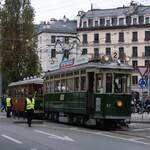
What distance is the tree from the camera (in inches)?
2467

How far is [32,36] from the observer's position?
6275 cm

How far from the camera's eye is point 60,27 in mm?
115188

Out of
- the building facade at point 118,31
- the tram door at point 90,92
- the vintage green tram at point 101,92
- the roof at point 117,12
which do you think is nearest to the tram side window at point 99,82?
the vintage green tram at point 101,92

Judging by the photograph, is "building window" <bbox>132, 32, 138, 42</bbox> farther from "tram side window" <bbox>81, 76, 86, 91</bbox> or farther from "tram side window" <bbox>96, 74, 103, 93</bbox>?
"tram side window" <bbox>96, 74, 103, 93</bbox>

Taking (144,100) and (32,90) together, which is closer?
(32,90)

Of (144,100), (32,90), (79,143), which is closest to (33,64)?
(144,100)

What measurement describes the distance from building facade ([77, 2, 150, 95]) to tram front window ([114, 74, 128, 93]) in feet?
245

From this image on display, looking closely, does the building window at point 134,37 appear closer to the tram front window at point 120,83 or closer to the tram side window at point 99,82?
the tram front window at point 120,83

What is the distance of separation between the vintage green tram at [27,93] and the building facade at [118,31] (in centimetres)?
5959

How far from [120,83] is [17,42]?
37271 millimetres

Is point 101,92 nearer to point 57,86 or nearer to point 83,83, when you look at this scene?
point 83,83

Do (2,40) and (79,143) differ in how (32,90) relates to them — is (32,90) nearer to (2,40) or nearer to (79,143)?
(79,143)

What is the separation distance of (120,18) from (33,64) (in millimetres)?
46753

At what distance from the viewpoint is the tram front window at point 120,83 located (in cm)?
2677
